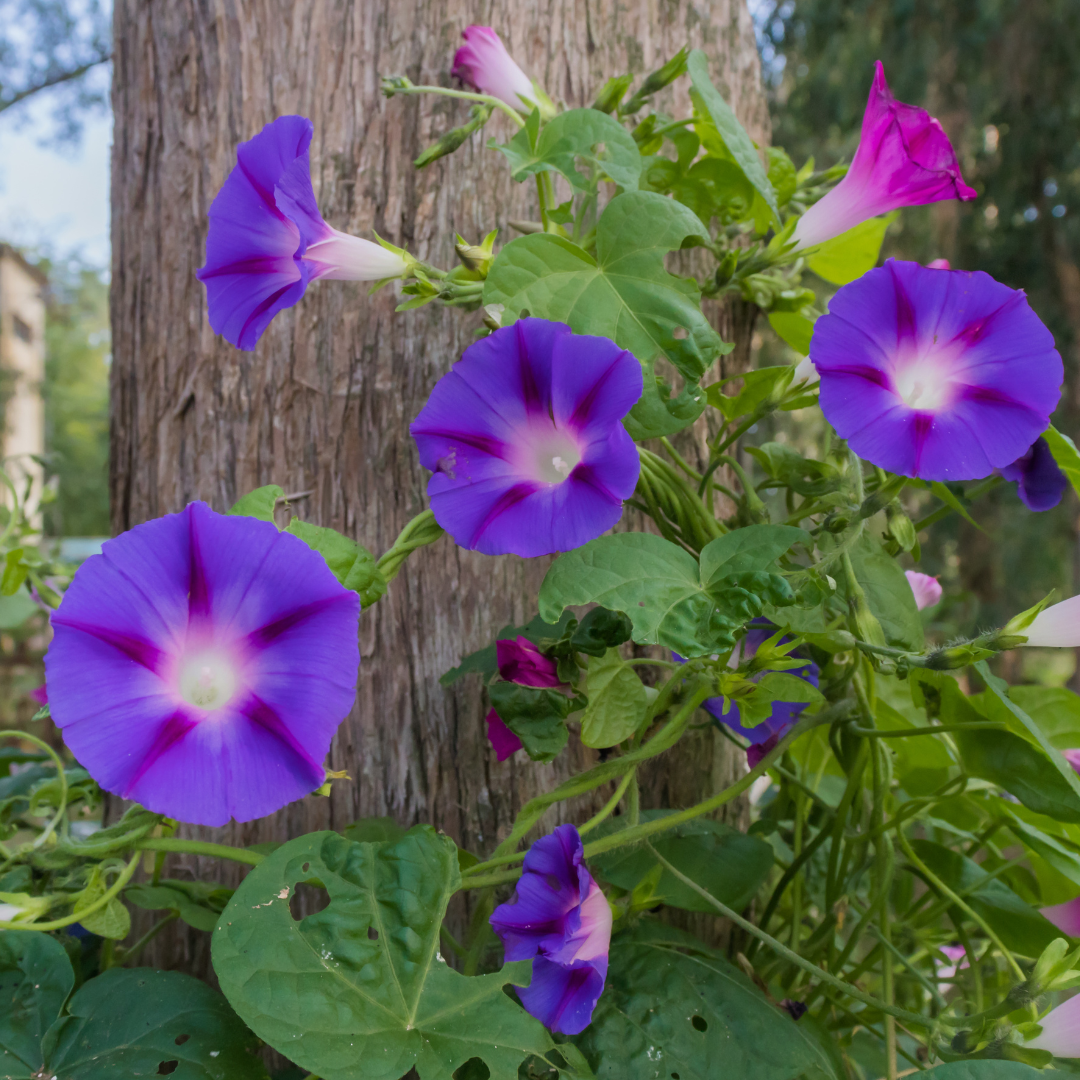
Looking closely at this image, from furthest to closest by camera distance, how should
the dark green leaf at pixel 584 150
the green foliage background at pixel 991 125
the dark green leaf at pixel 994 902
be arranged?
the green foliage background at pixel 991 125, the dark green leaf at pixel 994 902, the dark green leaf at pixel 584 150

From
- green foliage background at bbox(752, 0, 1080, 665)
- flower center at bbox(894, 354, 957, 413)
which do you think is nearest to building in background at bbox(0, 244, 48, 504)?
green foliage background at bbox(752, 0, 1080, 665)

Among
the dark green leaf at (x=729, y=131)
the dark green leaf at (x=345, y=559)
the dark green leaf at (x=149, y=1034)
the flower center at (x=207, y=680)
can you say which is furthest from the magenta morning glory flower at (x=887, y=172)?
the dark green leaf at (x=149, y=1034)

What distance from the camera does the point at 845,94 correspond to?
15.6 feet

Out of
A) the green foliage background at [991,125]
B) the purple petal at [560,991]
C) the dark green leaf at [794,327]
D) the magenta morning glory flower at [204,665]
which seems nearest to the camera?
the magenta morning glory flower at [204,665]

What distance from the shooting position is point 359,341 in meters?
0.95

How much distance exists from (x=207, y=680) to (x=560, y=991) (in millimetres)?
361

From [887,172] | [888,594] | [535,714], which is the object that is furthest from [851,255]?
[535,714]

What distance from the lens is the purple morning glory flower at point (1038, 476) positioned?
79 cm

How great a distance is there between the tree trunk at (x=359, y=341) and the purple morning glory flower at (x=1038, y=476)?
455 millimetres

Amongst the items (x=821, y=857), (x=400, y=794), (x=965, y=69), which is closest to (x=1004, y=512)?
(x=965, y=69)

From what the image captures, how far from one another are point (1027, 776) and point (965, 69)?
17.0 feet

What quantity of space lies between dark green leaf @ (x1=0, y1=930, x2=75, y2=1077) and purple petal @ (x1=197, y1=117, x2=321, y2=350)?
57cm

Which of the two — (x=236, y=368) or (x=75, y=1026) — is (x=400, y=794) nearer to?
(x=75, y=1026)

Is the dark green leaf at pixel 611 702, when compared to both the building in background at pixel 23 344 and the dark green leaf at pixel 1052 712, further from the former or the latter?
the building in background at pixel 23 344
